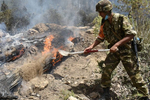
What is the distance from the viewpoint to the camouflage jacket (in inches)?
93.4

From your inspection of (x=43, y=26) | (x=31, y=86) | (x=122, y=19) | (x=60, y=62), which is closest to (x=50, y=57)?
(x=60, y=62)

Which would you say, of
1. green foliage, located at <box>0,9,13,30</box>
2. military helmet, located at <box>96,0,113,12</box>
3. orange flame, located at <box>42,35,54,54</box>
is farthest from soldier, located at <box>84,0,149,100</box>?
green foliage, located at <box>0,9,13,30</box>

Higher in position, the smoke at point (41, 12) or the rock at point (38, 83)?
the smoke at point (41, 12)

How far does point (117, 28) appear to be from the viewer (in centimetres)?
247

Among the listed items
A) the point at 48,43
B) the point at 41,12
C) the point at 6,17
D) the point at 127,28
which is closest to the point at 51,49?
the point at 48,43

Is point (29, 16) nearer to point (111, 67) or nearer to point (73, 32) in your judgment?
point (73, 32)

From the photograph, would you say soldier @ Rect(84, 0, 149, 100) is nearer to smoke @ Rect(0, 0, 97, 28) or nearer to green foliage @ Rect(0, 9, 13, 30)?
green foliage @ Rect(0, 9, 13, 30)

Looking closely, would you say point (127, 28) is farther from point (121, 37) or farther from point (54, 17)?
point (54, 17)

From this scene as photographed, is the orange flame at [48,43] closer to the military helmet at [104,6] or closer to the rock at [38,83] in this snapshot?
the rock at [38,83]

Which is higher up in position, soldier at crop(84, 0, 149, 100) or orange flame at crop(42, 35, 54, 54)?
soldier at crop(84, 0, 149, 100)

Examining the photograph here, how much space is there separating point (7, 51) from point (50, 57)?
137 centimetres

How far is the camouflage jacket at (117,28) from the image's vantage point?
2.37 m

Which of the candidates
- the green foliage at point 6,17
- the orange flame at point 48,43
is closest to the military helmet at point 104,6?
the orange flame at point 48,43

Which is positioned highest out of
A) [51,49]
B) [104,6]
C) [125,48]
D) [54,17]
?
[104,6]
